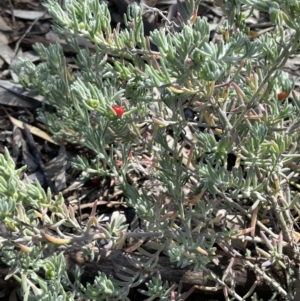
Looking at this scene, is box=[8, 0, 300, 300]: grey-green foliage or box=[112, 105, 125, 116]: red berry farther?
box=[112, 105, 125, 116]: red berry

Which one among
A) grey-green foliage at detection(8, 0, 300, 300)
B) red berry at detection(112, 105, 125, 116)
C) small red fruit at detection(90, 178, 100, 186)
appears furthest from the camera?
small red fruit at detection(90, 178, 100, 186)

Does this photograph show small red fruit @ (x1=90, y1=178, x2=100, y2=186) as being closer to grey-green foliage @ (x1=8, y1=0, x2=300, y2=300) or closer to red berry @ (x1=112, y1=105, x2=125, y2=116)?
grey-green foliage @ (x1=8, y1=0, x2=300, y2=300)

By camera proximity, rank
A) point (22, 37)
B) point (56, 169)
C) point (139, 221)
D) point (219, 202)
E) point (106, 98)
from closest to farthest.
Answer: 1. point (106, 98)
2. point (219, 202)
3. point (139, 221)
4. point (56, 169)
5. point (22, 37)

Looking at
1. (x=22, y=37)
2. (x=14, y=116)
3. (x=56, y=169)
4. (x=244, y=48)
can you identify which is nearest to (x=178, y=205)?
(x=244, y=48)

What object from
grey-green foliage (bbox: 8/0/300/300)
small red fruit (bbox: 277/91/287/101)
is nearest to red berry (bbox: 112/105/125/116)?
grey-green foliage (bbox: 8/0/300/300)

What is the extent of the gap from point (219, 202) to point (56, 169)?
811mm

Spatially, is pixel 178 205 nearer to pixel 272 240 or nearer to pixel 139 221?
pixel 272 240

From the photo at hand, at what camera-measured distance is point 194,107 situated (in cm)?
183

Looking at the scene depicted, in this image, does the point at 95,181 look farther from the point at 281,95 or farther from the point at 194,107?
the point at 281,95

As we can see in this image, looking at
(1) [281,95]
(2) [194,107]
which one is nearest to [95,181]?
(2) [194,107]

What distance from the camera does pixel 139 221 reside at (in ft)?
7.72

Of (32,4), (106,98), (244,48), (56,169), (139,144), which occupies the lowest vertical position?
(56,169)

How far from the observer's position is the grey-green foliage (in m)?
1.47

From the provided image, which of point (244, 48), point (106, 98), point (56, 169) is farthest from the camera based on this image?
point (56, 169)
